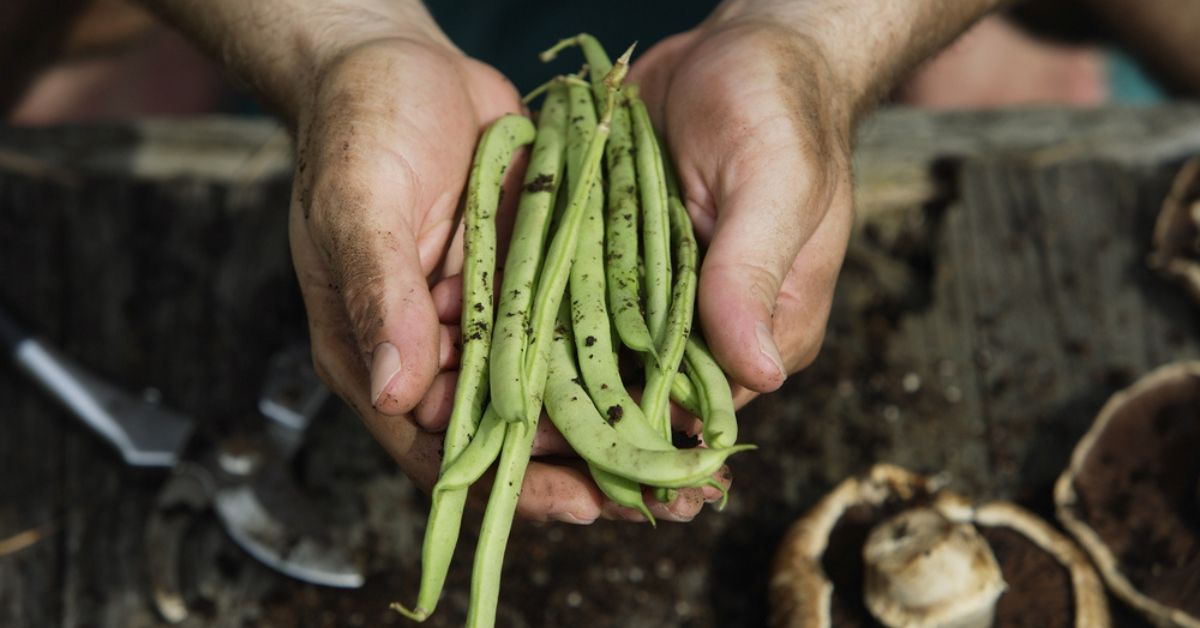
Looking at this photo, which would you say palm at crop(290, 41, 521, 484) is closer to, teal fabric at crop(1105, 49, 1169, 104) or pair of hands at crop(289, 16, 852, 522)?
pair of hands at crop(289, 16, 852, 522)

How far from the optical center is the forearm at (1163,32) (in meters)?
3.45

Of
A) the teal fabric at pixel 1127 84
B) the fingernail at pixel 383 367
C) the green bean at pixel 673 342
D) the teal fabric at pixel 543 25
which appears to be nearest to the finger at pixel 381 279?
the fingernail at pixel 383 367

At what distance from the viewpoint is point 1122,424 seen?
2.30 metres

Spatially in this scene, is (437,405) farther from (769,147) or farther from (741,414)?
(741,414)

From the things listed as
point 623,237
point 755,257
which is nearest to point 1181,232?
point 755,257

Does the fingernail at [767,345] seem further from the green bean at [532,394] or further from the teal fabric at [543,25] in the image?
the teal fabric at [543,25]

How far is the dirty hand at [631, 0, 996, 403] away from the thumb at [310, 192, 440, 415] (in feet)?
1.46

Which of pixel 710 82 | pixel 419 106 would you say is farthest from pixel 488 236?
pixel 710 82

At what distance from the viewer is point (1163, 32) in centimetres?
351

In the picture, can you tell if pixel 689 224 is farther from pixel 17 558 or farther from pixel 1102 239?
pixel 17 558

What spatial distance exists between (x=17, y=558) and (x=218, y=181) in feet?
3.80

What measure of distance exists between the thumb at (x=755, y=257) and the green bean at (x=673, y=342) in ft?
0.10

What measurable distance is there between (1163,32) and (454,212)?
2843mm

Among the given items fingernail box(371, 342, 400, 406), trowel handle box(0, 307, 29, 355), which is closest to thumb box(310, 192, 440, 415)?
fingernail box(371, 342, 400, 406)
